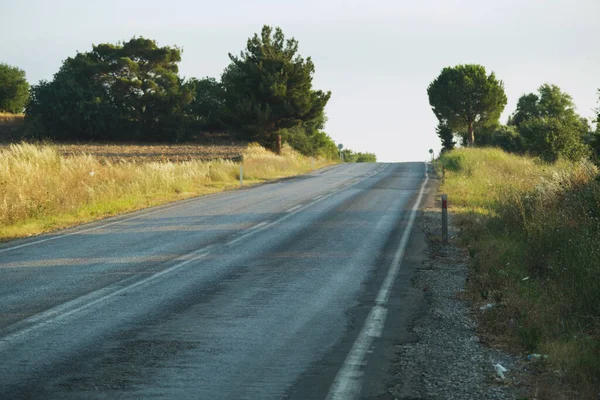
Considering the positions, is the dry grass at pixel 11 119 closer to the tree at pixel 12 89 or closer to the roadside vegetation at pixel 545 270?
the tree at pixel 12 89

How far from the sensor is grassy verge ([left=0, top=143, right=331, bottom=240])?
60.3ft

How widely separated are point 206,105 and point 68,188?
5432 cm

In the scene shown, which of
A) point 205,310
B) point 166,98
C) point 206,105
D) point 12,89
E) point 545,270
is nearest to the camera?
point 205,310

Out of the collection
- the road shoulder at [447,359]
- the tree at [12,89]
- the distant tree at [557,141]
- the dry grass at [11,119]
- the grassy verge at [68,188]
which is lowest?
the road shoulder at [447,359]

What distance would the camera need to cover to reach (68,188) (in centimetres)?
2172

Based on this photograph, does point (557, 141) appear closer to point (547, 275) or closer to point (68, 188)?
point (68, 188)

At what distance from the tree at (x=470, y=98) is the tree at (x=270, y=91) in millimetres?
26536

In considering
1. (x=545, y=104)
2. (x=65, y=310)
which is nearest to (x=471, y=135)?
(x=545, y=104)

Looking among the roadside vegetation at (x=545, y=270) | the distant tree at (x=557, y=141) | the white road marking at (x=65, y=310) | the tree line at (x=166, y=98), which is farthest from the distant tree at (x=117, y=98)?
the white road marking at (x=65, y=310)

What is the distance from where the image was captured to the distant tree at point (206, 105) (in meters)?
73.4

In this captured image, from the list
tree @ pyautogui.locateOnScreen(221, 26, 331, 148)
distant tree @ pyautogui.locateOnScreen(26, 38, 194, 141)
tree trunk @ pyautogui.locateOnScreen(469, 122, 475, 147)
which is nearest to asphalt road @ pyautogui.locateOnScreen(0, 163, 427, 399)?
tree @ pyautogui.locateOnScreen(221, 26, 331, 148)

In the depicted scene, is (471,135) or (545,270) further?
(471,135)

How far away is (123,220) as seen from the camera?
19.1m

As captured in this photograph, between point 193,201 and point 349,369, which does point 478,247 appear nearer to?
point 349,369
